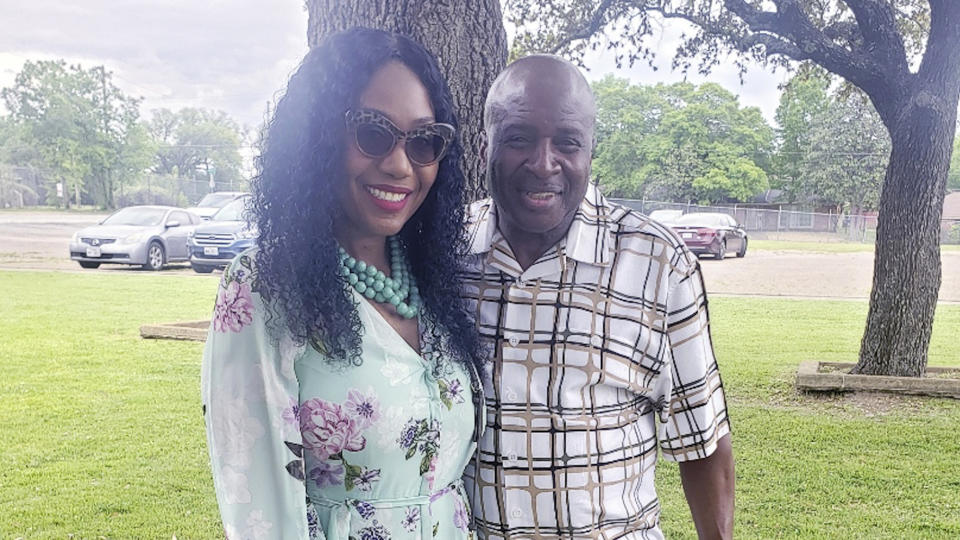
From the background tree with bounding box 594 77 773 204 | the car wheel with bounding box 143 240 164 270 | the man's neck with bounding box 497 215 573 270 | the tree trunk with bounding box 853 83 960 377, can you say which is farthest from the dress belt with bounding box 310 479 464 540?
the background tree with bounding box 594 77 773 204

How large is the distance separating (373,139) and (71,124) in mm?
36065

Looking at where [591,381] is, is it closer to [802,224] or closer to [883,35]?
[883,35]

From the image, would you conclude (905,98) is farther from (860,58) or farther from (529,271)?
(529,271)

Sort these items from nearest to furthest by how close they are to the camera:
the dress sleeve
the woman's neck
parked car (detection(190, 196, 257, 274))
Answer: the dress sleeve
the woman's neck
parked car (detection(190, 196, 257, 274))

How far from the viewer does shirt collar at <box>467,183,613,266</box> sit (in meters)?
1.80

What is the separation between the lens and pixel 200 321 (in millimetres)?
9906

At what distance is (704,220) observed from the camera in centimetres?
2127

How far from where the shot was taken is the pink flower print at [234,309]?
4.70ft

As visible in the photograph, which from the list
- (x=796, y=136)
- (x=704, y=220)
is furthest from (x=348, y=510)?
(x=796, y=136)

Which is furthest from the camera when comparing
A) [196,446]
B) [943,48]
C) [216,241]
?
[216,241]

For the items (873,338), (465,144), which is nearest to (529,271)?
(465,144)

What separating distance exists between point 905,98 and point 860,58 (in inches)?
22.0

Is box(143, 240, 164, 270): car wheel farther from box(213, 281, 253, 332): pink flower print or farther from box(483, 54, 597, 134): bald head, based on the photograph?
box(213, 281, 253, 332): pink flower print

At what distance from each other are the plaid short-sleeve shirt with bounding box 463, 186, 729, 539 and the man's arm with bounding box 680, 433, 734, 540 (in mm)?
59
